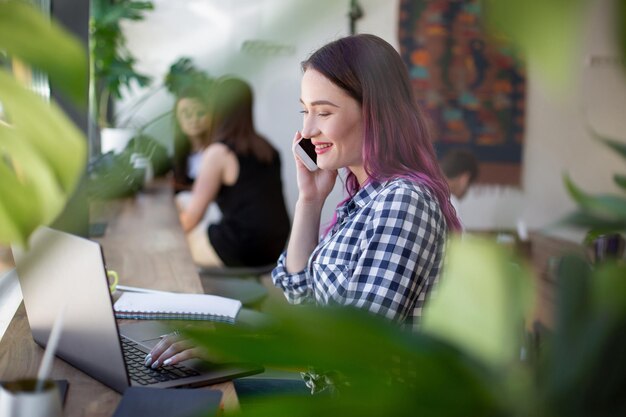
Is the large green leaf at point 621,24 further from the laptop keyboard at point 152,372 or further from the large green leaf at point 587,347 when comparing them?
the laptop keyboard at point 152,372

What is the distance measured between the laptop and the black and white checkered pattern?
0.23 metres

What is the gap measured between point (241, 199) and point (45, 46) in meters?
3.44

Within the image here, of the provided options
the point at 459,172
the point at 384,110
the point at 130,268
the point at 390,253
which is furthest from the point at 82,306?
the point at 459,172

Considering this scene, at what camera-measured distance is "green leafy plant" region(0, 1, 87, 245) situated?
220 millimetres

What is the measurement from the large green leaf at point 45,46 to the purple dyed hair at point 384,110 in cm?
125

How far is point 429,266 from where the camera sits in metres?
1.42

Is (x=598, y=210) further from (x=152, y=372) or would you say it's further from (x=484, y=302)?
(x=152, y=372)

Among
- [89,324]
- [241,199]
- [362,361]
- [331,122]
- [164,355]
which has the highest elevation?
[362,361]

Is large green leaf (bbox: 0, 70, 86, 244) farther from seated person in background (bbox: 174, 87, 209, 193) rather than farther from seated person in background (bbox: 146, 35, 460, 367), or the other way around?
seated person in background (bbox: 146, 35, 460, 367)

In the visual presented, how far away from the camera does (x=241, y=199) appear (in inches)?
144

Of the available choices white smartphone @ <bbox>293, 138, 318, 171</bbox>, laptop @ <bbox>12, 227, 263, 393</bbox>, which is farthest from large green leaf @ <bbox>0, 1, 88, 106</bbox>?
white smartphone @ <bbox>293, 138, 318, 171</bbox>

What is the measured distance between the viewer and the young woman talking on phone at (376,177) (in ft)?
4.55

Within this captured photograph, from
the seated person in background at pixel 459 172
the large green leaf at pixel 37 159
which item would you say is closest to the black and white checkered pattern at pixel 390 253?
the large green leaf at pixel 37 159

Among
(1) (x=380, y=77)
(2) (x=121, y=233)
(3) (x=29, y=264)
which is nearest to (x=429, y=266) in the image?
(1) (x=380, y=77)
